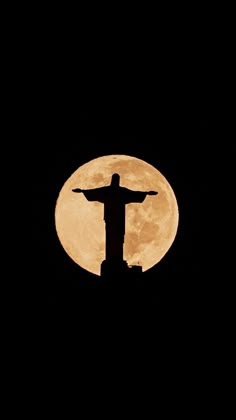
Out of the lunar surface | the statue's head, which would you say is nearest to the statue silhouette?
the statue's head

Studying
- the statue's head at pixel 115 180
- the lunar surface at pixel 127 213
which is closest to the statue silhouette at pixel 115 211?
the statue's head at pixel 115 180

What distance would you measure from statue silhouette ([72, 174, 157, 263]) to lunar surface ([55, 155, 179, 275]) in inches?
5.2

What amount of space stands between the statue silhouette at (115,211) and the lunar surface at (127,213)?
13cm

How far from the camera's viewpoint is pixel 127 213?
32.1ft

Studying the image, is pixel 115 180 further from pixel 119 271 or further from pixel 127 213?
pixel 119 271

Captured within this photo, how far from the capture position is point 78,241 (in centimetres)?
984

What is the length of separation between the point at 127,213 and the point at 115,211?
0.19 m

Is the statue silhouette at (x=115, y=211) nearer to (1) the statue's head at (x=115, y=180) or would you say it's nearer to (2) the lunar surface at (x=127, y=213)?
(1) the statue's head at (x=115, y=180)

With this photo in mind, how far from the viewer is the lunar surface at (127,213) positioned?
9789mm

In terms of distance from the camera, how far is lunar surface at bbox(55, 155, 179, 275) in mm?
9789

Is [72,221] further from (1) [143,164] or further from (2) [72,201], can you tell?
(1) [143,164]

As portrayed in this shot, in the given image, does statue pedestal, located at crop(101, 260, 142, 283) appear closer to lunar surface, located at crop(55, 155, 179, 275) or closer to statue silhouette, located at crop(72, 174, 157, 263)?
statue silhouette, located at crop(72, 174, 157, 263)

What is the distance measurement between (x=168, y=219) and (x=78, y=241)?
2.88ft

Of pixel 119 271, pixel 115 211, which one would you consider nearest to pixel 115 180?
pixel 115 211
